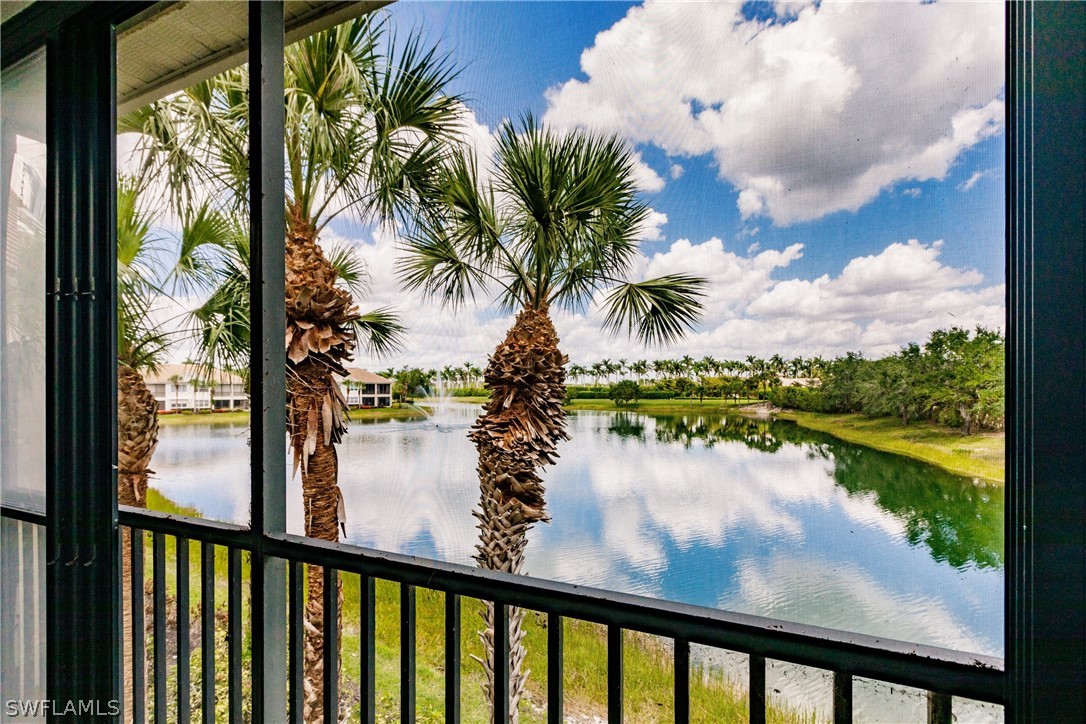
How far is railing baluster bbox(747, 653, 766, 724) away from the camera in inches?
35.1

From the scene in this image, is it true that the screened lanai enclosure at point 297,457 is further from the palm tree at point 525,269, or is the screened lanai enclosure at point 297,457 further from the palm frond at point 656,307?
the palm frond at point 656,307

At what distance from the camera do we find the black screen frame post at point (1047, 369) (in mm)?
675

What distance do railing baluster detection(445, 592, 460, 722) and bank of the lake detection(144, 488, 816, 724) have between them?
49cm

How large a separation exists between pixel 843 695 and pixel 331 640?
1084mm

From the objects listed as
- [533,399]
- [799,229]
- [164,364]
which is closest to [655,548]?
[533,399]

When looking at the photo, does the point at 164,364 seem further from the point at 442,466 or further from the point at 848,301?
the point at 848,301

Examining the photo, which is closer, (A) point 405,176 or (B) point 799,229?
(B) point 799,229

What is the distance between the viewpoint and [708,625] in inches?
35.8

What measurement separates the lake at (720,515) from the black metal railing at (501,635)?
0.37 metres

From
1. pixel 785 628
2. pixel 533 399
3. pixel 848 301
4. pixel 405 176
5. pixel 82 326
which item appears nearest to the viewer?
pixel 785 628

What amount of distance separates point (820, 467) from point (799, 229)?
65cm

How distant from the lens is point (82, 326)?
1711mm

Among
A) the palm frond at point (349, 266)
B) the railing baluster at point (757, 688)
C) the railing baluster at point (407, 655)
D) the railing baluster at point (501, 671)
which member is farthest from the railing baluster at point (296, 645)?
the palm frond at point (349, 266)

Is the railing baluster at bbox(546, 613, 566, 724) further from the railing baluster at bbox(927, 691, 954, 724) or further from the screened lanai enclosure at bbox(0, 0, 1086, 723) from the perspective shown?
the railing baluster at bbox(927, 691, 954, 724)
